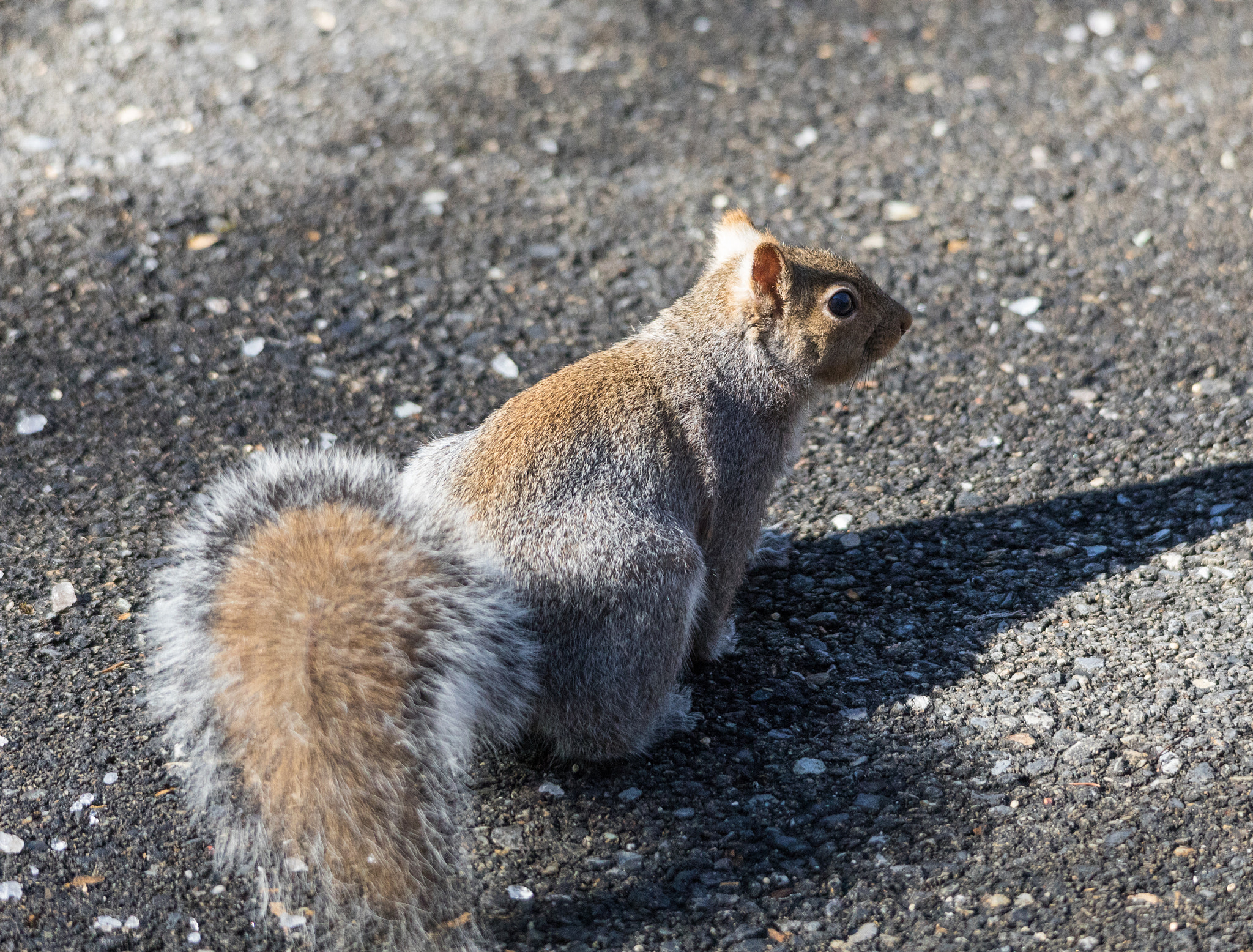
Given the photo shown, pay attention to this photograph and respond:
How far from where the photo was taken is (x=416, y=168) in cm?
476

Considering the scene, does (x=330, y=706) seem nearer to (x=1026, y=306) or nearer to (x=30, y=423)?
(x=30, y=423)

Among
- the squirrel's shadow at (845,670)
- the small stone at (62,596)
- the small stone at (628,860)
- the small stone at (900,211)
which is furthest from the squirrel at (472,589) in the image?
the small stone at (900,211)

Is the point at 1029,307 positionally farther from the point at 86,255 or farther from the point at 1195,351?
the point at 86,255

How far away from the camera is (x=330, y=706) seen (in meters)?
2.03

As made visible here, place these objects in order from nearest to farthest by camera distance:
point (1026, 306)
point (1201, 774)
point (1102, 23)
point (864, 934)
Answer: point (864, 934) < point (1201, 774) < point (1026, 306) < point (1102, 23)

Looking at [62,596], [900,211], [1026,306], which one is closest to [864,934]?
[62,596]

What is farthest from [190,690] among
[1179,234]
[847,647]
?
[1179,234]

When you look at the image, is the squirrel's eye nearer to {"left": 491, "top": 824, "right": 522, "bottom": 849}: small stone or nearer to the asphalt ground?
the asphalt ground

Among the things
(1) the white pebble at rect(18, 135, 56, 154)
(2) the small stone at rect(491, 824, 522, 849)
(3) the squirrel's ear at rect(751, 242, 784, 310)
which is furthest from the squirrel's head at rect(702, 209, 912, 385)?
(1) the white pebble at rect(18, 135, 56, 154)

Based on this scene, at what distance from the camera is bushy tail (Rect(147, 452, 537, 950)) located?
6.64ft

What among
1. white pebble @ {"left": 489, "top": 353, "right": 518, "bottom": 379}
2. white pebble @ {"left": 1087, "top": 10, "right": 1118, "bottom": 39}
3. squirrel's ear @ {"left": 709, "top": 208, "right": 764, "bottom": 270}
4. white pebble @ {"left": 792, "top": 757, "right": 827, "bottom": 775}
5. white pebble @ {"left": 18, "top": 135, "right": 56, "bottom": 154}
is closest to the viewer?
white pebble @ {"left": 792, "top": 757, "right": 827, "bottom": 775}

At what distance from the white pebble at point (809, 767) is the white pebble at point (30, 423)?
230cm

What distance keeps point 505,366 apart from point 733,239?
1.09 m

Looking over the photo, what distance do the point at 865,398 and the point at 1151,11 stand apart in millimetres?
2866
